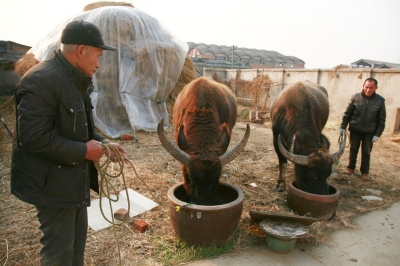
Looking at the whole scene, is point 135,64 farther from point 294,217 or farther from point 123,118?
point 294,217

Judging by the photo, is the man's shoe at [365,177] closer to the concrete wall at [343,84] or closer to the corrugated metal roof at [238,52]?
the concrete wall at [343,84]

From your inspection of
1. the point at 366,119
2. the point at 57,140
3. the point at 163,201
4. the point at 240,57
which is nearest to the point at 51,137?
the point at 57,140

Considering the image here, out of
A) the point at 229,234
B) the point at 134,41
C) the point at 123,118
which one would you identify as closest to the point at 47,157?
the point at 229,234

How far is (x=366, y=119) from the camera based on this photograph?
6188 mm

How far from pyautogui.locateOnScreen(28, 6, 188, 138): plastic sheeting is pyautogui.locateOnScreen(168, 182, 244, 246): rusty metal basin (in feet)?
19.0

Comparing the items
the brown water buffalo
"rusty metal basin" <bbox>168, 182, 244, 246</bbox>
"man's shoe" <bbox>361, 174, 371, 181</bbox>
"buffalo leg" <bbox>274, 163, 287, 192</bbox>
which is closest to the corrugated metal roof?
"man's shoe" <bbox>361, 174, 371, 181</bbox>

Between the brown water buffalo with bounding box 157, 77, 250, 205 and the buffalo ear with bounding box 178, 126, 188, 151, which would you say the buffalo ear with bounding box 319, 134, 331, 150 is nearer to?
the brown water buffalo with bounding box 157, 77, 250, 205

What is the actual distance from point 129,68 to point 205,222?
7.56 meters

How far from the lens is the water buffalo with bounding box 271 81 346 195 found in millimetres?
4422

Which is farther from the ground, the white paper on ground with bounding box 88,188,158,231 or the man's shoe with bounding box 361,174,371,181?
the white paper on ground with bounding box 88,188,158,231

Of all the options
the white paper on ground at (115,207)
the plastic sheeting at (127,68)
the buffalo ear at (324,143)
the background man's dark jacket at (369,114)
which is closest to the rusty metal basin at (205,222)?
the white paper on ground at (115,207)

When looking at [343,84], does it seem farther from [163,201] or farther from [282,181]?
[163,201]

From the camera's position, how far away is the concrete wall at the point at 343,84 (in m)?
10.7

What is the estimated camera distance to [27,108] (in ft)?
6.25
